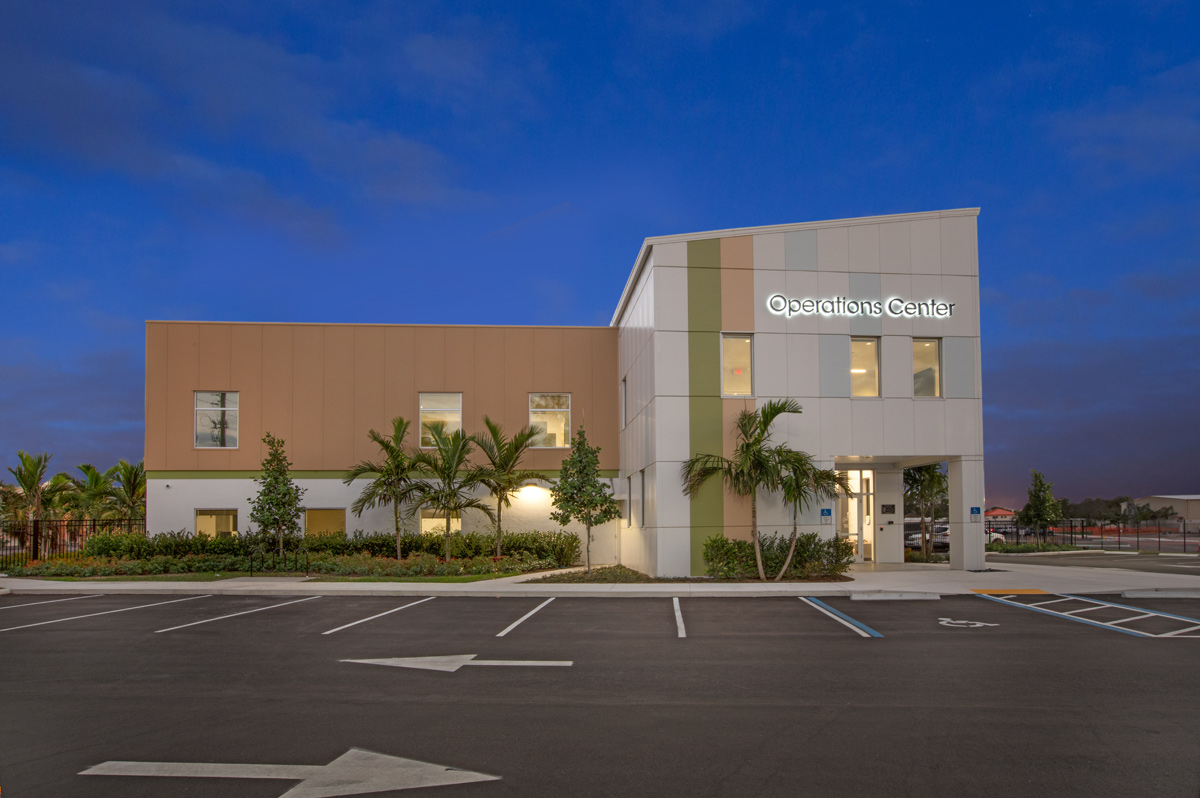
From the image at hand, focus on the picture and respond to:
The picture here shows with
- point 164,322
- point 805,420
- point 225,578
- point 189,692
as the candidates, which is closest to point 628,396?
point 805,420

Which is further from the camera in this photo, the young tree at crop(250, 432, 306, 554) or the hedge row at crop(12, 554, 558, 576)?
the young tree at crop(250, 432, 306, 554)

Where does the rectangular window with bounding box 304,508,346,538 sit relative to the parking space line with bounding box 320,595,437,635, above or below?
above

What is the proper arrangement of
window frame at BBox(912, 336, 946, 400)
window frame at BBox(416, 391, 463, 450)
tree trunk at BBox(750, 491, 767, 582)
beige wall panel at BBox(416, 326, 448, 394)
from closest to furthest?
tree trunk at BBox(750, 491, 767, 582) → window frame at BBox(912, 336, 946, 400) → window frame at BBox(416, 391, 463, 450) → beige wall panel at BBox(416, 326, 448, 394)

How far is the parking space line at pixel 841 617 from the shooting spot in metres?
11.7

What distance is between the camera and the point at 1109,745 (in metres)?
6.40

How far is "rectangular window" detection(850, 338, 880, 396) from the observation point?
20406 millimetres

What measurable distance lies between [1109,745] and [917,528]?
4449 cm

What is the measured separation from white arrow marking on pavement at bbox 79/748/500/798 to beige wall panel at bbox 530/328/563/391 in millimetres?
20175

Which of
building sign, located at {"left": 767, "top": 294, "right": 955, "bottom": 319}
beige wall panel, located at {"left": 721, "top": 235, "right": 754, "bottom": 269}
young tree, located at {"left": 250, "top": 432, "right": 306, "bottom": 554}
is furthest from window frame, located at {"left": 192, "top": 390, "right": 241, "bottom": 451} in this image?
building sign, located at {"left": 767, "top": 294, "right": 955, "bottom": 319}

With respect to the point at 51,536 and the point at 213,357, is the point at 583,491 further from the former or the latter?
the point at 51,536

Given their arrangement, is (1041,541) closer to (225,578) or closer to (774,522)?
(774,522)

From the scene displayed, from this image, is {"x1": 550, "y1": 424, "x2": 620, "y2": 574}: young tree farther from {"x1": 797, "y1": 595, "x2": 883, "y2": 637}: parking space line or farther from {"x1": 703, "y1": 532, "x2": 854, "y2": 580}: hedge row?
{"x1": 797, "y1": 595, "x2": 883, "y2": 637}: parking space line

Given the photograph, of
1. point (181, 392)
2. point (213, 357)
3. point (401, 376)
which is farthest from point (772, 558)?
point (181, 392)

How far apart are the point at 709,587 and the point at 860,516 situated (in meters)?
8.91
